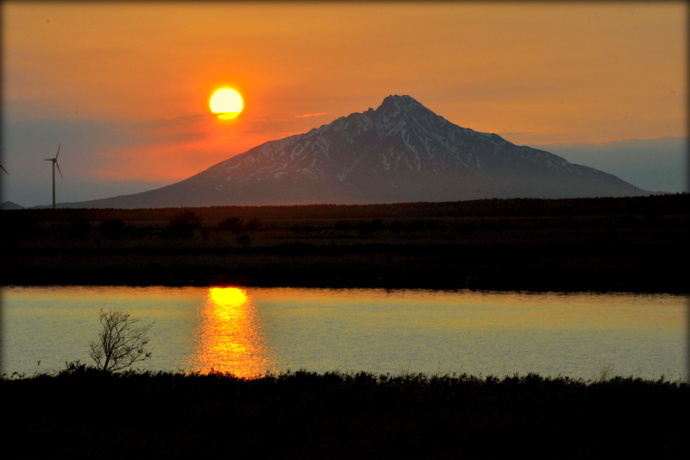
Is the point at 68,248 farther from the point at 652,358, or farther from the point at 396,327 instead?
the point at 652,358

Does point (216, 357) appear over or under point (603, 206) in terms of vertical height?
under

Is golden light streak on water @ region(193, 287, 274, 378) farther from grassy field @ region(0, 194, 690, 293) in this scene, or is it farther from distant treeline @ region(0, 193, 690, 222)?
distant treeline @ region(0, 193, 690, 222)

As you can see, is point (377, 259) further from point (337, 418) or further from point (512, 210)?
point (512, 210)

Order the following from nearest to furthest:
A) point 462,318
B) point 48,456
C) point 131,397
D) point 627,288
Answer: point 48,456
point 131,397
point 462,318
point 627,288

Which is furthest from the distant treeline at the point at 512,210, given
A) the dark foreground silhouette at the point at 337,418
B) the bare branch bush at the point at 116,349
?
the dark foreground silhouette at the point at 337,418

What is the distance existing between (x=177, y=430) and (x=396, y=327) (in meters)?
18.6

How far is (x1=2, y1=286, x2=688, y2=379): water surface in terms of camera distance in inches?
987

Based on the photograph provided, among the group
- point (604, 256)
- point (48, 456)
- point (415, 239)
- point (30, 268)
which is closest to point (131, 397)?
point (48, 456)

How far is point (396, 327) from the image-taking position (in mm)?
33000

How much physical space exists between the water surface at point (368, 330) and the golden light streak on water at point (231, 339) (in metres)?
0.05

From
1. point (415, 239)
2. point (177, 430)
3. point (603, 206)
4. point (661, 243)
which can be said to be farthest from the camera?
point (603, 206)

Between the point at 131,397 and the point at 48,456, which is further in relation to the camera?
the point at 131,397

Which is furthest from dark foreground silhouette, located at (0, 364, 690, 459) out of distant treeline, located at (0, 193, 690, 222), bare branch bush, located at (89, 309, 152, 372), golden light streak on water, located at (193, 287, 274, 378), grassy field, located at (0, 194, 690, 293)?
distant treeline, located at (0, 193, 690, 222)

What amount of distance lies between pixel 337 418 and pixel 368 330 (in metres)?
16.2
